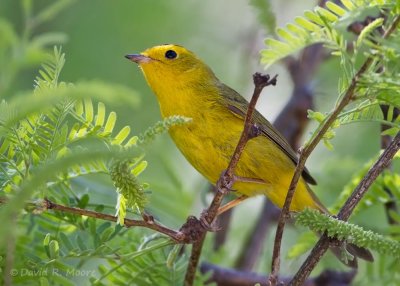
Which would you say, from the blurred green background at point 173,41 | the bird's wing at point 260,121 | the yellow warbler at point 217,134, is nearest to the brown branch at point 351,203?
the yellow warbler at point 217,134

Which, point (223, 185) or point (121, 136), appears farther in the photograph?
point (223, 185)

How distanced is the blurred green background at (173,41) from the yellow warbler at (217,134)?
530mm

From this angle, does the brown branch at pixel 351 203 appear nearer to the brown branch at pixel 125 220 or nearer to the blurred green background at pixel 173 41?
the brown branch at pixel 125 220

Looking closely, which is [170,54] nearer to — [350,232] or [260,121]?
[260,121]

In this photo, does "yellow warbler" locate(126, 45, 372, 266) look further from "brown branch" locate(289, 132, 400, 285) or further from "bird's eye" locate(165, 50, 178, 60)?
"brown branch" locate(289, 132, 400, 285)

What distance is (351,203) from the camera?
80.7 inches

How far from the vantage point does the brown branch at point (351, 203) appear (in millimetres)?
1980

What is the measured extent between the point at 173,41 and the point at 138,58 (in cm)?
167

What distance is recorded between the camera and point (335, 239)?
2023 millimetres

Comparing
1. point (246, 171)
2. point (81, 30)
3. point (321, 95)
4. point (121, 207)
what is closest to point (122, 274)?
point (121, 207)

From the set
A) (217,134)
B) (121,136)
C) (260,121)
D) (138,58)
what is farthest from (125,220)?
(138,58)

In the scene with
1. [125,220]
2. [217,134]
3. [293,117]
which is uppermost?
[293,117]

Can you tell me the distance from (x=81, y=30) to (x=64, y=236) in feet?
9.42

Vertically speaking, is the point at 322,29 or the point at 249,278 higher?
the point at 322,29
